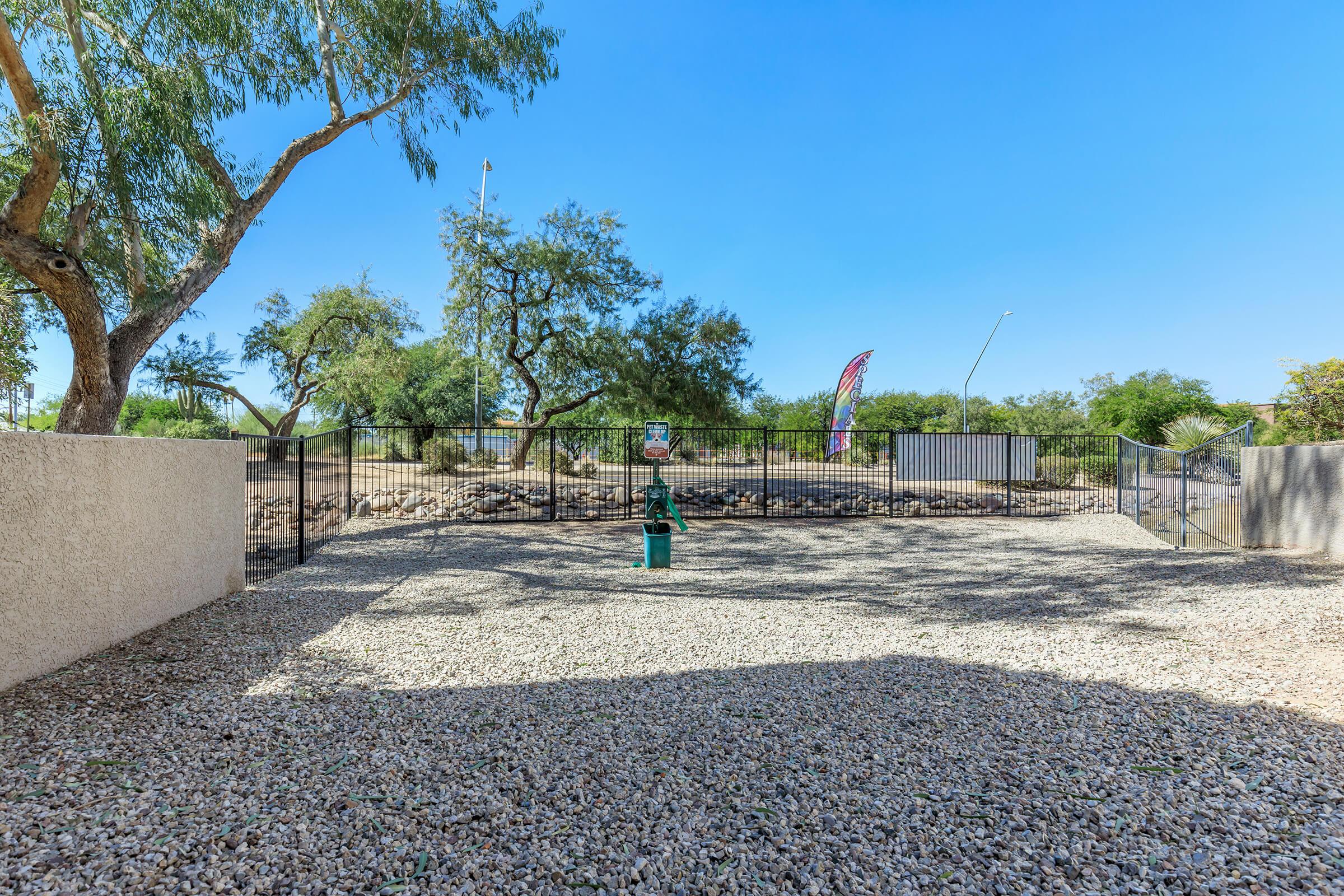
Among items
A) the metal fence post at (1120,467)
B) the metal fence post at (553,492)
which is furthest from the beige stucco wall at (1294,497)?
the metal fence post at (553,492)

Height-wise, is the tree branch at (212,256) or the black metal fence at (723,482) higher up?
the tree branch at (212,256)

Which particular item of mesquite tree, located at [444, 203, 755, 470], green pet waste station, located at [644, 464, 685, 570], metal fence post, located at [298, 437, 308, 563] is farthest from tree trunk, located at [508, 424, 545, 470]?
green pet waste station, located at [644, 464, 685, 570]

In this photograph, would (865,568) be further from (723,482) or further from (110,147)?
(110,147)

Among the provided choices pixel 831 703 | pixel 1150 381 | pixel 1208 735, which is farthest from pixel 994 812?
pixel 1150 381

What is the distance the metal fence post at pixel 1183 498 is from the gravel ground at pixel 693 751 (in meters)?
5.06

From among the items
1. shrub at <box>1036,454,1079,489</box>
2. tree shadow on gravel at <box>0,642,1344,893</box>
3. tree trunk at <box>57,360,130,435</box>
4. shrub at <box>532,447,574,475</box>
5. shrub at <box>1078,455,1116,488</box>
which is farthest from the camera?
shrub at <box>532,447,574,475</box>

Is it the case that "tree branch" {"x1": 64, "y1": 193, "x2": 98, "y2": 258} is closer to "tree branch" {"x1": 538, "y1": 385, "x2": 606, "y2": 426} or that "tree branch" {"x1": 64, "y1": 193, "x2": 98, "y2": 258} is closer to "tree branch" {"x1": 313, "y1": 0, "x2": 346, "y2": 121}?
"tree branch" {"x1": 313, "y1": 0, "x2": 346, "y2": 121}

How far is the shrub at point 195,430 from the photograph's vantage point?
32.9 m

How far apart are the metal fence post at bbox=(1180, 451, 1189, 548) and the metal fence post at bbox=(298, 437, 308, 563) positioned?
1458 centimetres

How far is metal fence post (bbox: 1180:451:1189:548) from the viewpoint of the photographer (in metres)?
11.3

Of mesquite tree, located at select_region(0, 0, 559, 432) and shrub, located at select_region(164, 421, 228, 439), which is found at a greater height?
mesquite tree, located at select_region(0, 0, 559, 432)

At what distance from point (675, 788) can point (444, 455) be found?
17.9 meters

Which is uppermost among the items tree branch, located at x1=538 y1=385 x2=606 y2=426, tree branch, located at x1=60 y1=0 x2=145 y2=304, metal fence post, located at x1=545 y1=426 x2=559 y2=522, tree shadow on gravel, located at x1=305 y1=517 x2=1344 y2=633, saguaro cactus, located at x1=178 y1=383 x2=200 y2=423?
tree branch, located at x1=60 y1=0 x2=145 y2=304

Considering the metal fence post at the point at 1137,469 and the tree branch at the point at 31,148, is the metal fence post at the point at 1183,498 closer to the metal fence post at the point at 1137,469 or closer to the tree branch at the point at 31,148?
the metal fence post at the point at 1137,469
